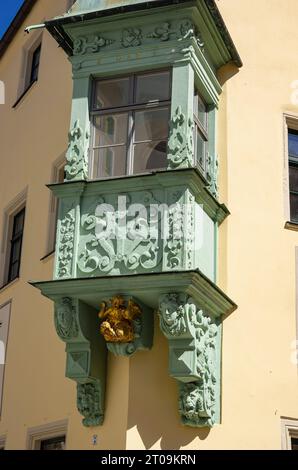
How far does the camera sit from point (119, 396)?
942 cm

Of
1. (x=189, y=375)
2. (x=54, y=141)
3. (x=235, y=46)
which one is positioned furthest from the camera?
(x=54, y=141)

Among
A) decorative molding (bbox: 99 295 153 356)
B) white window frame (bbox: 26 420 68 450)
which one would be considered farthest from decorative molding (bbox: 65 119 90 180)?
white window frame (bbox: 26 420 68 450)

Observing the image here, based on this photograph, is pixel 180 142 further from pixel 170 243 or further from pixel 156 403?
pixel 156 403

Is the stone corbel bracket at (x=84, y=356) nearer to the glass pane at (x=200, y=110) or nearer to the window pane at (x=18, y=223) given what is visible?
the glass pane at (x=200, y=110)

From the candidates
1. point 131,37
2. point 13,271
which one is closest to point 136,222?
point 131,37

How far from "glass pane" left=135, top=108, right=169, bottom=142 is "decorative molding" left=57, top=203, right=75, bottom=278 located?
46.6 inches

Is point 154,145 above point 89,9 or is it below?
below

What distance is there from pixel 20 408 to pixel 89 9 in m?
5.16

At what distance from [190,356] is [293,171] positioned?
123 inches

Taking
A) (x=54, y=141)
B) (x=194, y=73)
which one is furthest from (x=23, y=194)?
(x=194, y=73)

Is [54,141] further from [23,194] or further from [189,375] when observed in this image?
[189,375]

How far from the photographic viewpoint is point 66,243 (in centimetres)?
974

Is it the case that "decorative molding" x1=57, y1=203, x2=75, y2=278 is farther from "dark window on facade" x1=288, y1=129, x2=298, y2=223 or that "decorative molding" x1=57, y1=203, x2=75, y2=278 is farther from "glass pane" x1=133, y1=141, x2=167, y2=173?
"dark window on facade" x1=288, y1=129, x2=298, y2=223

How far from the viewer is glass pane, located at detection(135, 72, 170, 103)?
10.3 m
